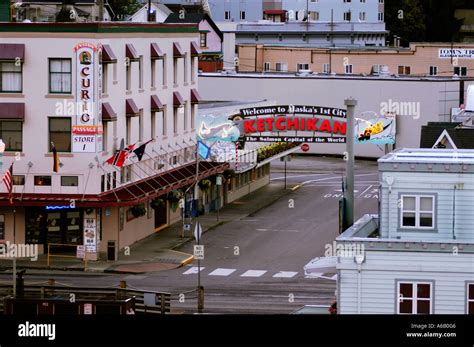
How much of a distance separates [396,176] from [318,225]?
30521 mm

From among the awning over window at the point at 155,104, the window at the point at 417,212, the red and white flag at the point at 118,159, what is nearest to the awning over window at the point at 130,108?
the red and white flag at the point at 118,159

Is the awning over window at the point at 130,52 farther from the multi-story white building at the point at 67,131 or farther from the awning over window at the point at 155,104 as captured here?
the awning over window at the point at 155,104

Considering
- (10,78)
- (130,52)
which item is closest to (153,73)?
(130,52)

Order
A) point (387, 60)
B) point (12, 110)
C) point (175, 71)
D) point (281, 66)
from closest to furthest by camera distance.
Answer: point (12, 110) → point (175, 71) → point (387, 60) → point (281, 66)

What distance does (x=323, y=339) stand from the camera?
1011 cm

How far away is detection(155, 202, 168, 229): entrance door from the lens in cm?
5372

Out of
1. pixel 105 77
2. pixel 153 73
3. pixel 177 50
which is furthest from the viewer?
pixel 177 50

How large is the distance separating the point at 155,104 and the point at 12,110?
8.50 metres

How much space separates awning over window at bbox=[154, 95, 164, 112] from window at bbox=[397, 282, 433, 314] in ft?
102

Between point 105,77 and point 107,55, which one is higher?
point 107,55

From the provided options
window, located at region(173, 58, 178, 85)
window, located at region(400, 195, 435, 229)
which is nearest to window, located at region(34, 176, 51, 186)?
window, located at region(173, 58, 178, 85)

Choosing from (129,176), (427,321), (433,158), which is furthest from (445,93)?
(427,321)

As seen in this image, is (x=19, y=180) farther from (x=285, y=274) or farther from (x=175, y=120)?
(x=175, y=120)

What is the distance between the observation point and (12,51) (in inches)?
1800
